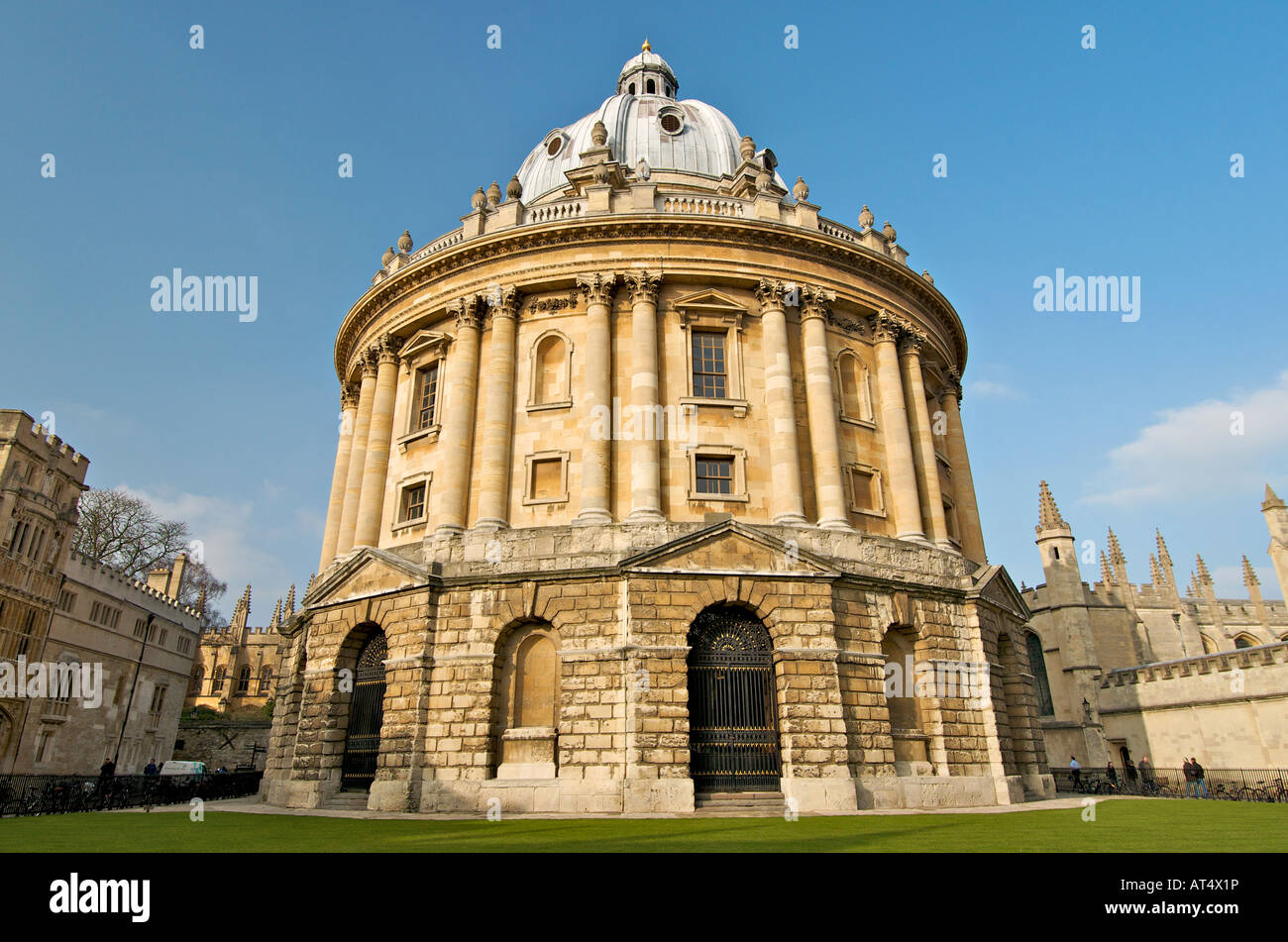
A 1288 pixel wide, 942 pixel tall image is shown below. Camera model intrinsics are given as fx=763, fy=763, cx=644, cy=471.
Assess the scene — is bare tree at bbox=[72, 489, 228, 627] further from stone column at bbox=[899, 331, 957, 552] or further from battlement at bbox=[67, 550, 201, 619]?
stone column at bbox=[899, 331, 957, 552]

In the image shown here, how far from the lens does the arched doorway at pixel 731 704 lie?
63.9 ft

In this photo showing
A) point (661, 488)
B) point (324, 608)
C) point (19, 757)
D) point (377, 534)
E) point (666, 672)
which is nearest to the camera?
point (666, 672)

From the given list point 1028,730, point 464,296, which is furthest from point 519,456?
point 1028,730

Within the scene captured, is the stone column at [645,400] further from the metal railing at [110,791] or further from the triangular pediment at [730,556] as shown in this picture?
the metal railing at [110,791]

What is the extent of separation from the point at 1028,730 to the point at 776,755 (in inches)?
429

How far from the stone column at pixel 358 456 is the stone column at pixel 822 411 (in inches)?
636

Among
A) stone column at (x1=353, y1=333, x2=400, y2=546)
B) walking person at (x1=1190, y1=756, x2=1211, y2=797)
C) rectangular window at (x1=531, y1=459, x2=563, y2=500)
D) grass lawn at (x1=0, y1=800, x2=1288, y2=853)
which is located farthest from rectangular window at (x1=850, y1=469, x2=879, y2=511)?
stone column at (x1=353, y1=333, x2=400, y2=546)

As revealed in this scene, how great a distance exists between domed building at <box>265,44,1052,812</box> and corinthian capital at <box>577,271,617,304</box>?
0.33ft

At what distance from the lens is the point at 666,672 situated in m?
19.5

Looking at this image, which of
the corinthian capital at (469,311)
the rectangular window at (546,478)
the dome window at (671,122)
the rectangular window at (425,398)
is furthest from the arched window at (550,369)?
the dome window at (671,122)

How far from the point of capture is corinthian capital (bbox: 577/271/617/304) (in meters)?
24.5

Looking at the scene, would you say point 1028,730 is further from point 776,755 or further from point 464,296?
point 464,296

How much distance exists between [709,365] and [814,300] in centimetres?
427
